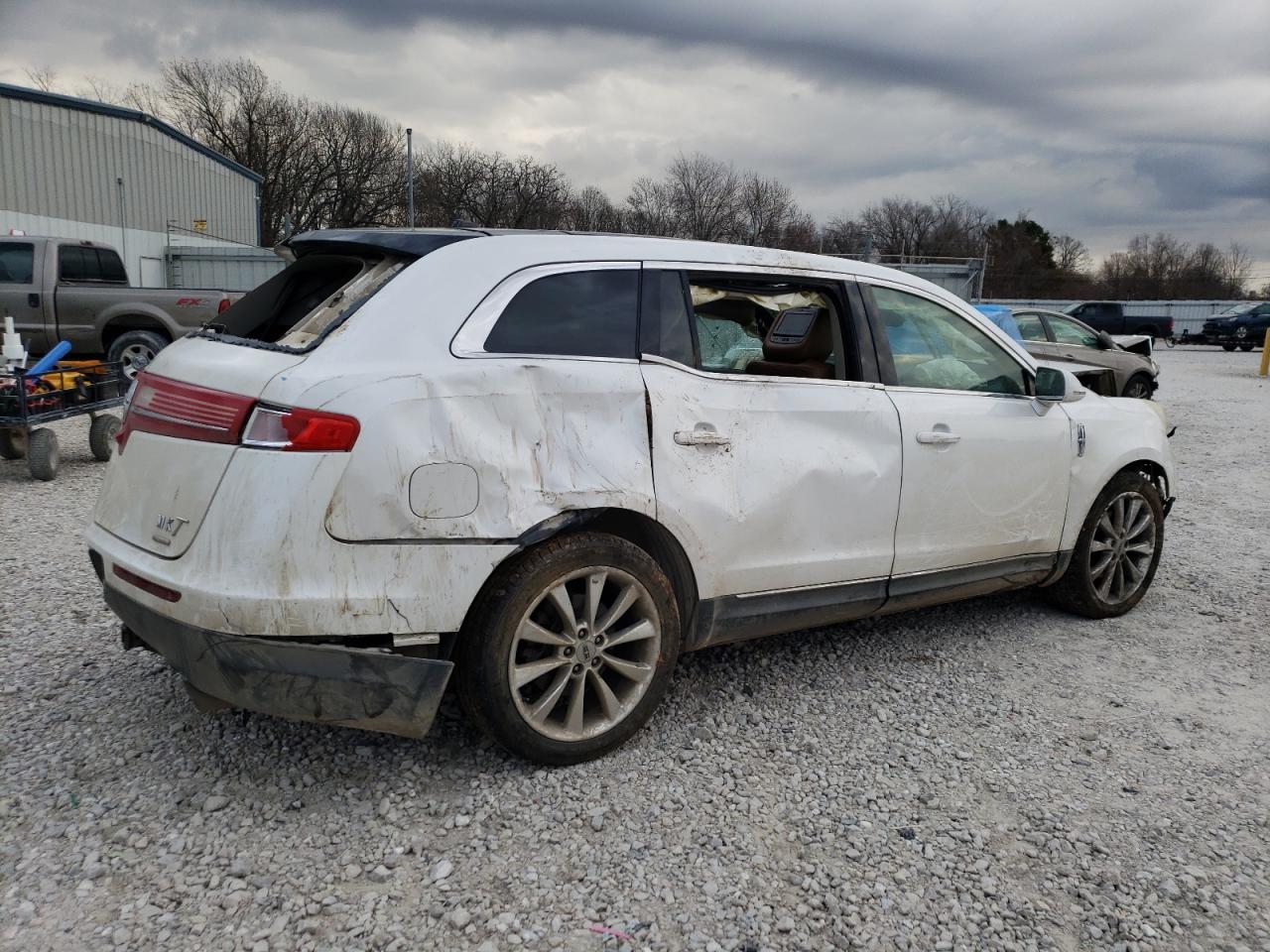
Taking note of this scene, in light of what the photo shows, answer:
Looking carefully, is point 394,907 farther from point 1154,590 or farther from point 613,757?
point 1154,590

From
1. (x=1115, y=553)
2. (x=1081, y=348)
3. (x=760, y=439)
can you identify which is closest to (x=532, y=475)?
(x=760, y=439)

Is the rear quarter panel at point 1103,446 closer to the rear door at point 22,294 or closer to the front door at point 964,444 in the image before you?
the front door at point 964,444

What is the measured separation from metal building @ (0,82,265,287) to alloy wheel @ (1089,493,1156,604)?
23.8 meters

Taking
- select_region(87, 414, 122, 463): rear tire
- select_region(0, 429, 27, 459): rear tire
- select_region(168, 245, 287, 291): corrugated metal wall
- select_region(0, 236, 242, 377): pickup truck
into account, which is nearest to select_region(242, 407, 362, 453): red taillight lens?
select_region(0, 429, 27, 459): rear tire

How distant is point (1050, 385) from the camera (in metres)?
4.42

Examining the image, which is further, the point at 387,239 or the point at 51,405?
the point at 51,405

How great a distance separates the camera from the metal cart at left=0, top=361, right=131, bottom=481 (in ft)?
25.1

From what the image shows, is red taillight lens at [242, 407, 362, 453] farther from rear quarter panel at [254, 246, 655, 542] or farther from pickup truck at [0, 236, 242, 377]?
pickup truck at [0, 236, 242, 377]

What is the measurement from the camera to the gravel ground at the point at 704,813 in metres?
2.46

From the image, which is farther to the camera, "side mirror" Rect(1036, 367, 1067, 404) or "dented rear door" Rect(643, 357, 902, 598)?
"side mirror" Rect(1036, 367, 1067, 404)

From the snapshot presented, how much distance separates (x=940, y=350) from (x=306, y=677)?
297 cm

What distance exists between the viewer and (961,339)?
4.32 meters

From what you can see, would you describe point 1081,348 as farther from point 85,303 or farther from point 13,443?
point 85,303

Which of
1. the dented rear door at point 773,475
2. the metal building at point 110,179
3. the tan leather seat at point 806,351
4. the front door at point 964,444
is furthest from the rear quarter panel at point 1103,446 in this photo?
the metal building at point 110,179
